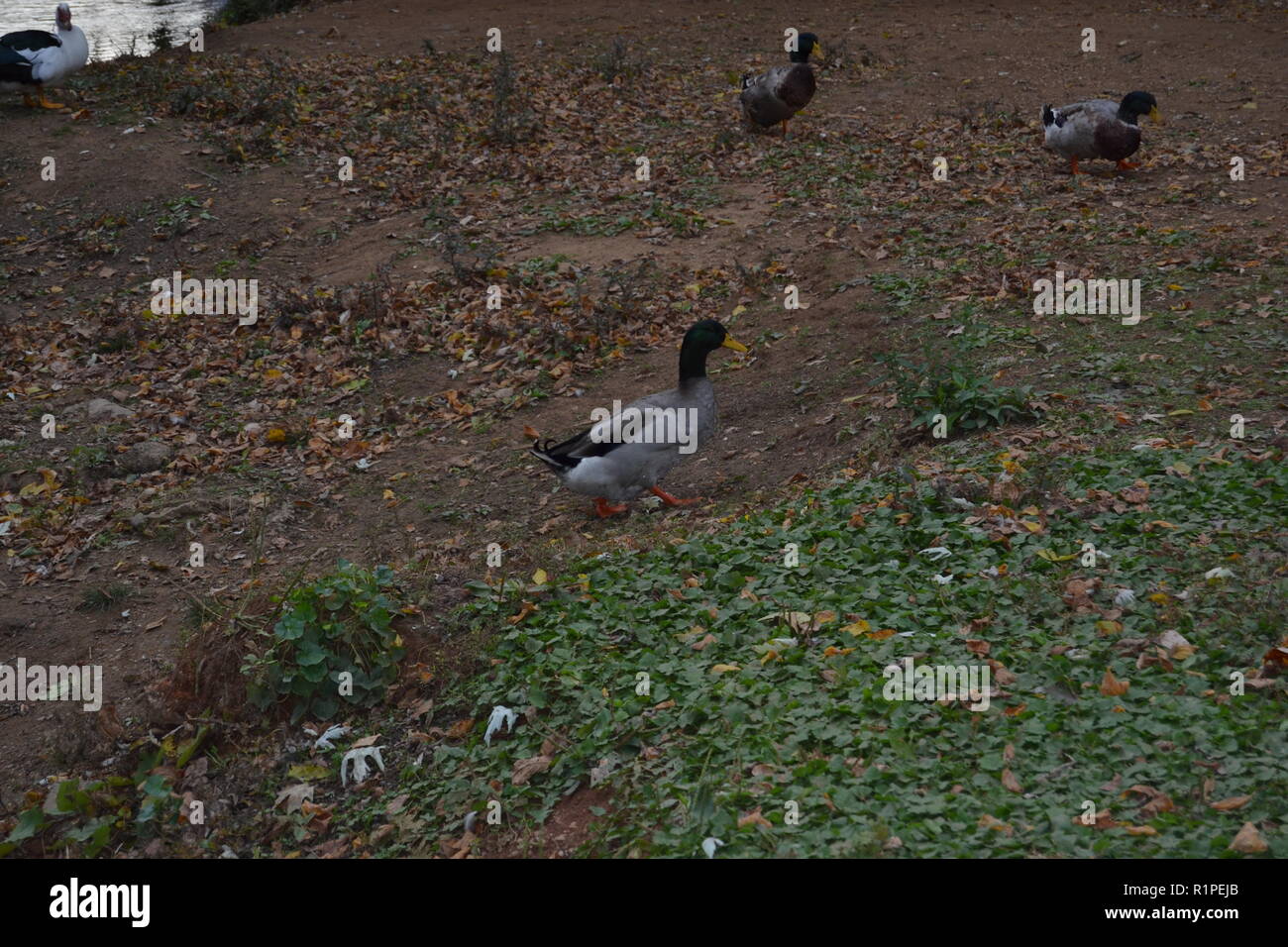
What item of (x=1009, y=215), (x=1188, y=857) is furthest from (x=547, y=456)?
(x=1009, y=215)

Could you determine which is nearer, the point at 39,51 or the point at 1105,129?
the point at 1105,129

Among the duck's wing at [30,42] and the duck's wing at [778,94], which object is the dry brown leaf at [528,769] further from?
the duck's wing at [30,42]

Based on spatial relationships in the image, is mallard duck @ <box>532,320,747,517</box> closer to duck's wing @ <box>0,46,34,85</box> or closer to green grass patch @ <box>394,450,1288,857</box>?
green grass patch @ <box>394,450,1288,857</box>

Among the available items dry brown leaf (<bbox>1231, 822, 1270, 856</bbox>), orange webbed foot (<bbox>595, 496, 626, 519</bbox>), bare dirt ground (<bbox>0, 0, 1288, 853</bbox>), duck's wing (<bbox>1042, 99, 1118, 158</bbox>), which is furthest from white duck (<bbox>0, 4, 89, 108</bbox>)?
dry brown leaf (<bbox>1231, 822, 1270, 856</bbox>)

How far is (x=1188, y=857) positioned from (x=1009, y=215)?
9.17m

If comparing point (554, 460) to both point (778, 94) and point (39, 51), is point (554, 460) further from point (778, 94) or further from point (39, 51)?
point (39, 51)

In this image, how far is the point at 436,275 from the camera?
39.4ft

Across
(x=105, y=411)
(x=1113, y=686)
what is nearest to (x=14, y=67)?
(x=105, y=411)

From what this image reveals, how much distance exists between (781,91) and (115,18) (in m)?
18.1

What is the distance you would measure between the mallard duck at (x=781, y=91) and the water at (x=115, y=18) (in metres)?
11.9

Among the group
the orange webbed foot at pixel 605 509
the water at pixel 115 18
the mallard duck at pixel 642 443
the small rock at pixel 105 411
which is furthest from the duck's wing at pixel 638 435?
the water at pixel 115 18

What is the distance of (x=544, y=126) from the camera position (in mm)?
15922

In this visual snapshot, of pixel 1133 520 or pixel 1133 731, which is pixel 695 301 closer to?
pixel 1133 520

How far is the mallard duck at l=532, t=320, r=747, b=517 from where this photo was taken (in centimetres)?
762
